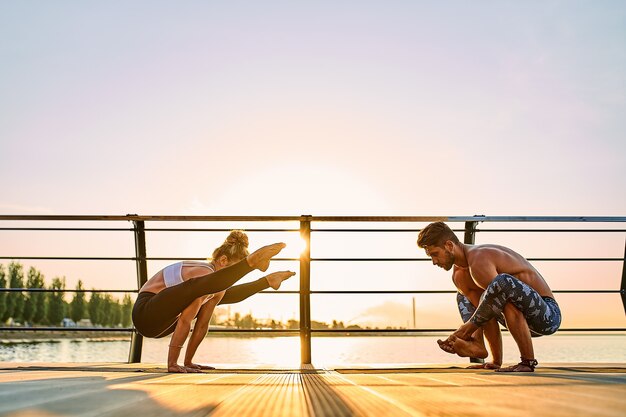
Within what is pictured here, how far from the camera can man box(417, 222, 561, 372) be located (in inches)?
86.8

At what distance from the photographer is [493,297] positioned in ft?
7.25

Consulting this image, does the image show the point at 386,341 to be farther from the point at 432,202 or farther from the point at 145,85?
the point at 145,85

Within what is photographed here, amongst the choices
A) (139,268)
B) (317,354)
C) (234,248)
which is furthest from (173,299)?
(317,354)

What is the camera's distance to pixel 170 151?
17219mm

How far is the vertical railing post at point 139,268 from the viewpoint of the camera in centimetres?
324

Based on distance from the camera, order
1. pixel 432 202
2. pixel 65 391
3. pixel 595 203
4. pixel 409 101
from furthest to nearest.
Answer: pixel 432 202 < pixel 595 203 < pixel 409 101 < pixel 65 391

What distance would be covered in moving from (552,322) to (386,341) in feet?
143

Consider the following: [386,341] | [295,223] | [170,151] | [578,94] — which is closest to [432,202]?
[578,94]

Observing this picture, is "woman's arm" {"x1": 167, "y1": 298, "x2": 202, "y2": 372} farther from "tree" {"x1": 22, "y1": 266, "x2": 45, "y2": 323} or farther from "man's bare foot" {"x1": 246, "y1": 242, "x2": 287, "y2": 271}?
"tree" {"x1": 22, "y1": 266, "x2": 45, "y2": 323}

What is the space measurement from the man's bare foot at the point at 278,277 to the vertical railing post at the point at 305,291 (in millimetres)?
620

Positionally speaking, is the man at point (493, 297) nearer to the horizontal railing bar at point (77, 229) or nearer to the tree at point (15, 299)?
the horizontal railing bar at point (77, 229)

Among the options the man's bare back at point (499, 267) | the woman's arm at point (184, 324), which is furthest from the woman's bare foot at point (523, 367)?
the woman's arm at point (184, 324)

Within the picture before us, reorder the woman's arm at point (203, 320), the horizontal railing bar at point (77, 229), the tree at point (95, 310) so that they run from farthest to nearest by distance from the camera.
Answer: the tree at point (95, 310), the horizontal railing bar at point (77, 229), the woman's arm at point (203, 320)

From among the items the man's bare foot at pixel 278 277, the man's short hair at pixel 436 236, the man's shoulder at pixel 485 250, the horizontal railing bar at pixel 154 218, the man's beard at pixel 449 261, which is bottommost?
the man's bare foot at pixel 278 277
